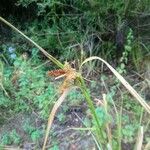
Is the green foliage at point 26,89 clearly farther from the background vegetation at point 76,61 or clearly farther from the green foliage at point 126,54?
the green foliage at point 126,54

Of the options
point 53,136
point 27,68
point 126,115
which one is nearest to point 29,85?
point 27,68

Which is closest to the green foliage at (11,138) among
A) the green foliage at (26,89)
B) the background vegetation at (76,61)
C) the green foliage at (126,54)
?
the background vegetation at (76,61)

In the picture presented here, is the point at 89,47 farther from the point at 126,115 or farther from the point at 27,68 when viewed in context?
the point at 126,115

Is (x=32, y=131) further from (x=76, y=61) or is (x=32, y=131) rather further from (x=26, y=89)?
(x=76, y=61)

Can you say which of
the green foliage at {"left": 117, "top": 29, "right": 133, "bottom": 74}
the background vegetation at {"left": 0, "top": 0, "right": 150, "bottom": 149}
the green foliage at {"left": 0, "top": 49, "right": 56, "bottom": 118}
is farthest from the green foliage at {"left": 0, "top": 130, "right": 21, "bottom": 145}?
the green foliage at {"left": 117, "top": 29, "right": 133, "bottom": 74}

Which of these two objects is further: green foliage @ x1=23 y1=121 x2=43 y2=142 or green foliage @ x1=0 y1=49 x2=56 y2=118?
green foliage @ x1=0 y1=49 x2=56 y2=118

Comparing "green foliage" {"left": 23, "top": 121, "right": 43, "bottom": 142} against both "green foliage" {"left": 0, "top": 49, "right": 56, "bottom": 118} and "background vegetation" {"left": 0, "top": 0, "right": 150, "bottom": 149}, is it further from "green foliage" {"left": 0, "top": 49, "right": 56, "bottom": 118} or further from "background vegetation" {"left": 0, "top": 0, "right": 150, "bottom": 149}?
"green foliage" {"left": 0, "top": 49, "right": 56, "bottom": 118}

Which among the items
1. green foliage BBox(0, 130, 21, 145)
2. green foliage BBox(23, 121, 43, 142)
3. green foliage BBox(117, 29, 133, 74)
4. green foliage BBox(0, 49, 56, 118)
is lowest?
green foliage BBox(0, 130, 21, 145)

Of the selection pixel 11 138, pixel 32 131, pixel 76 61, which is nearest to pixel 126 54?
pixel 76 61

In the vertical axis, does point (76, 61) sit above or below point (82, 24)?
below

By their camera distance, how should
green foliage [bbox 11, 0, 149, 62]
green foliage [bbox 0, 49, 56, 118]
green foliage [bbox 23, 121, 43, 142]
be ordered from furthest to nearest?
green foliage [bbox 11, 0, 149, 62] < green foliage [bbox 0, 49, 56, 118] < green foliage [bbox 23, 121, 43, 142]

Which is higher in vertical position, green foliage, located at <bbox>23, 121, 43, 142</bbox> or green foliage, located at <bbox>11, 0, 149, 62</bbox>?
green foliage, located at <bbox>11, 0, 149, 62</bbox>
